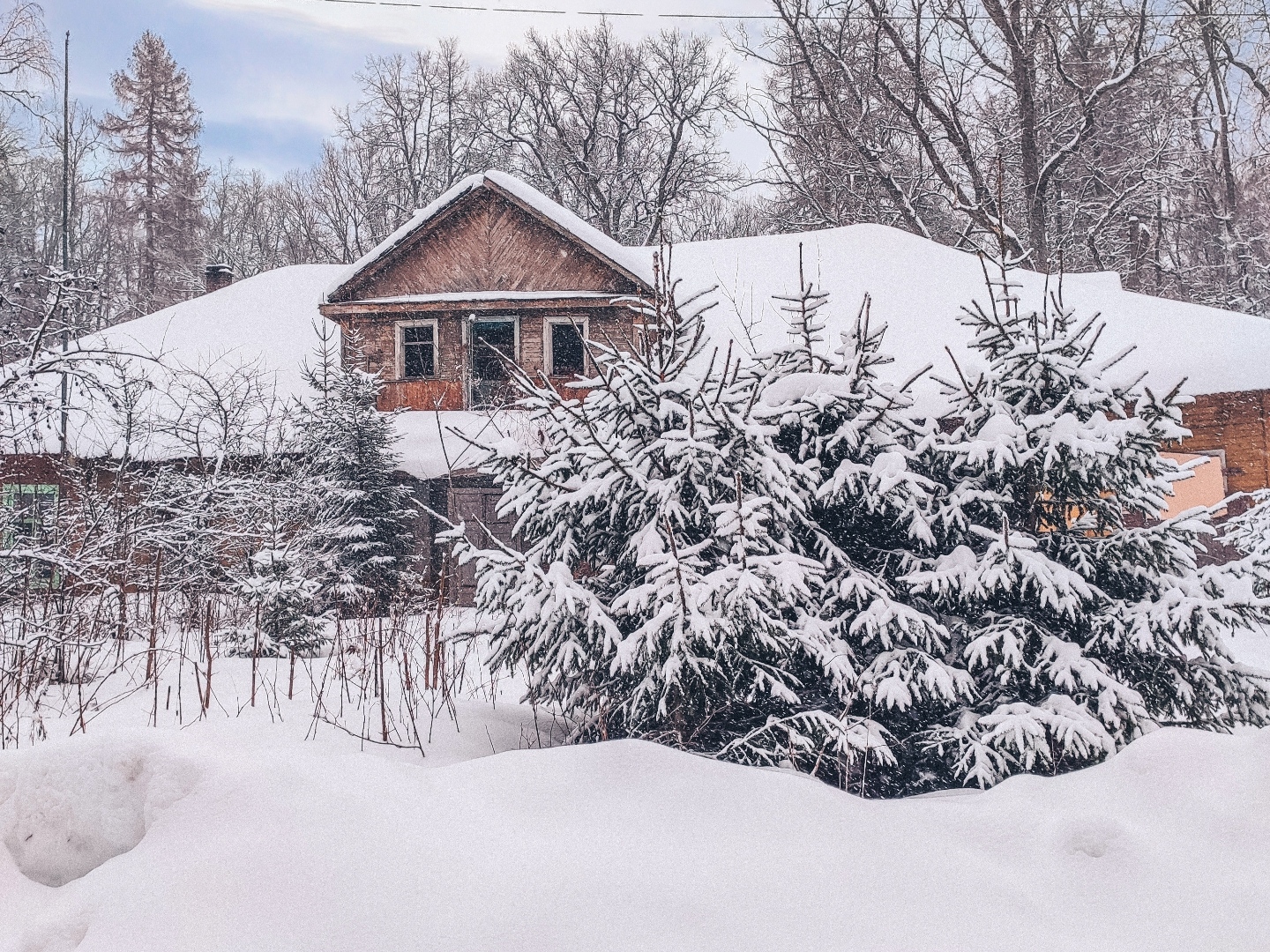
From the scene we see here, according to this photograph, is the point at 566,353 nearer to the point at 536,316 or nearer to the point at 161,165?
the point at 536,316

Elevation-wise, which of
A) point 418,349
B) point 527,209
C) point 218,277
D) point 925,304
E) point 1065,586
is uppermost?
point 218,277

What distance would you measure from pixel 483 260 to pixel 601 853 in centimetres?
1414

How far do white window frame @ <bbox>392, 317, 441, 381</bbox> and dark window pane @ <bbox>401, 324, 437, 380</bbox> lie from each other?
25 mm

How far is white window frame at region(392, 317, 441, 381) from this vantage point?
1562 centimetres

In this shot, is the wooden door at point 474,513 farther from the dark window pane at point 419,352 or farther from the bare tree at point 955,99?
the bare tree at point 955,99

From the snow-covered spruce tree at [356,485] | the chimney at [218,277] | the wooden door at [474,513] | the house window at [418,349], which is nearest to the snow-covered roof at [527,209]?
the house window at [418,349]

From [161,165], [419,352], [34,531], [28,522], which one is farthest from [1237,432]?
[161,165]

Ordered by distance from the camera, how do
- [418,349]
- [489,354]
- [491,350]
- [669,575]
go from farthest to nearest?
1. [489,354]
2. [418,349]
3. [491,350]
4. [669,575]

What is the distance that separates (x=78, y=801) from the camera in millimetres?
2742

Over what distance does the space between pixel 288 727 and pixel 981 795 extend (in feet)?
10.7

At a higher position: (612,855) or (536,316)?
(536,316)

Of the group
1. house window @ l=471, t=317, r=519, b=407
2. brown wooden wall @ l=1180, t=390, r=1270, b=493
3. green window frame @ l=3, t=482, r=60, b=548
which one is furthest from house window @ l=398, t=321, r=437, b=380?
brown wooden wall @ l=1180, t=390, r=1270, b=493

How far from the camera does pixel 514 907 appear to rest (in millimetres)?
2316

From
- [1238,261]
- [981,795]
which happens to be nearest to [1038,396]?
[981,795]
